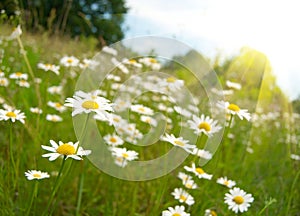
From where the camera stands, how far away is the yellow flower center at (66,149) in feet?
2.74

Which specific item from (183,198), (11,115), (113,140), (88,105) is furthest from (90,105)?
(113,140)

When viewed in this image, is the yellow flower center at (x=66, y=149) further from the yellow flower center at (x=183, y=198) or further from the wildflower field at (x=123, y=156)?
the yellow flower center at (x=183, y=198)

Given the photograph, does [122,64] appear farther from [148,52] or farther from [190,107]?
[190,107]

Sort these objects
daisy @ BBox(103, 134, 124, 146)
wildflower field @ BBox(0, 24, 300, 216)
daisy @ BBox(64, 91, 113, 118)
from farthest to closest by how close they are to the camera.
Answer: daisy @ BBox(103, 134, 124, 146) → wildflower field @ BBox(0, 24, 300, 216) → daisy @ BBox(64, 91, 113, 118)

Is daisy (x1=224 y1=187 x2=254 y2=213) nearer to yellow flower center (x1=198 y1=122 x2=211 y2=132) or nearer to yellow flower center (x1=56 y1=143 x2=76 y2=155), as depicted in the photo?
yellow flower center (x1=198 y1=122 x2=211 y2=132)

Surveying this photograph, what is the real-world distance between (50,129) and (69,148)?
3.39 ft

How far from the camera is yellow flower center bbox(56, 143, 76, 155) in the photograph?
84cm

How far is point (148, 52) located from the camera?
2.19 m

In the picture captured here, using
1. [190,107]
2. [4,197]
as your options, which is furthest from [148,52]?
[4,197]

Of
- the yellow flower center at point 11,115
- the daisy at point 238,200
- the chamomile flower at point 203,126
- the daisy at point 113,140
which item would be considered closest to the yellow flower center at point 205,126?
the chamomile flower at point 203,126

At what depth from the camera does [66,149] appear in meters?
0.85

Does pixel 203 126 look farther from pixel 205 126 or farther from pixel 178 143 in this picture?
pixel 178 143

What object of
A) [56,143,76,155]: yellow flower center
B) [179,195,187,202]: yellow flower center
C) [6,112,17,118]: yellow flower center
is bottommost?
[179,195,187,202]: yellow flower center

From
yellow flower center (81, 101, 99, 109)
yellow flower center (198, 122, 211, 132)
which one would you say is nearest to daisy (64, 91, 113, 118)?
yellow flower center (81, 101, 99, 109)
